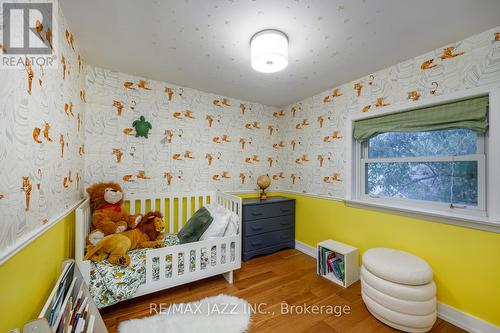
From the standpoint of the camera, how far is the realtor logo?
0.79m

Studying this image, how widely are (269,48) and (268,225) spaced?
2092 mm

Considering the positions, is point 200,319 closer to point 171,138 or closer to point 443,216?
point 171,138

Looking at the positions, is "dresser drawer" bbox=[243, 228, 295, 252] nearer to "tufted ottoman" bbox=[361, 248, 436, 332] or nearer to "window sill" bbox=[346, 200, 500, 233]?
"window sill" bbox=[346, 200, 500, 233]

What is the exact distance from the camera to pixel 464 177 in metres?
1.64

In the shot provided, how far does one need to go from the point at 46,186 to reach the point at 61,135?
0.42 meters

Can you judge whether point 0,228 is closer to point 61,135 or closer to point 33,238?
point 33,238

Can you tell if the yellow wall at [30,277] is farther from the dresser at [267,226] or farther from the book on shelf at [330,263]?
the book on shelf at [330,263]

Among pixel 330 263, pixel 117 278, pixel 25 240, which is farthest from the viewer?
pixel 330 263

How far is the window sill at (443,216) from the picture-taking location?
141 centimetres

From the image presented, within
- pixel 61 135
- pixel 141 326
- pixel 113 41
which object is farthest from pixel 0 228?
pixel 113 41

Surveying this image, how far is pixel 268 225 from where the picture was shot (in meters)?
2.71

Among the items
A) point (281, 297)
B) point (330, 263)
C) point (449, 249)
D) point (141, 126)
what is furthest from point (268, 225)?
point (141, 126)

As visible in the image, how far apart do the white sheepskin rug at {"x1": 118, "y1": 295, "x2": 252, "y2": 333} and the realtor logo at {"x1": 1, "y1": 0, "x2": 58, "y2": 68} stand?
1.70 metres

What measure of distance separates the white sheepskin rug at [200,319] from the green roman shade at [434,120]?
212 cm
